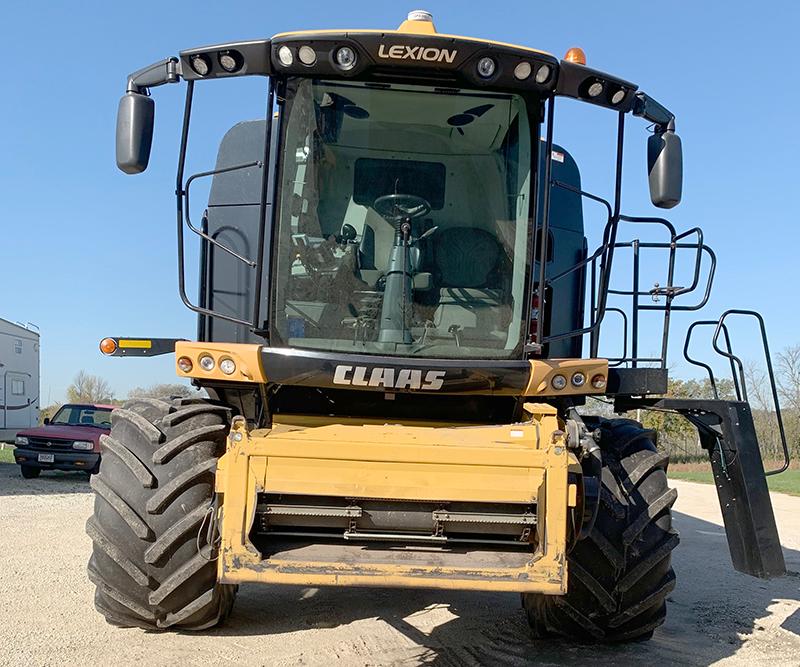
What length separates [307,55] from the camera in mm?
4121

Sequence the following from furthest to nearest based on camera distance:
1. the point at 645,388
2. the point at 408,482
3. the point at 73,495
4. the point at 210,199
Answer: the point at 73,495, the point at 210,199, the point at 645,388, the point at 408,482

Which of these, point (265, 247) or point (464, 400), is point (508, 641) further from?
point (265, 247)

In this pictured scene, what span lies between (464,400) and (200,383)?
1576 millimetres

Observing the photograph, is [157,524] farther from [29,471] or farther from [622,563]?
[29,471]

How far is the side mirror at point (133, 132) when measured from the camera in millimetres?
4098

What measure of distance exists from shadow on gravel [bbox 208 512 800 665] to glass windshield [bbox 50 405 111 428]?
12.8 meters

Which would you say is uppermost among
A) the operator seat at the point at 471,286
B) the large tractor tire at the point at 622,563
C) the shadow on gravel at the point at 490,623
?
the operator seat at the point at 471,286

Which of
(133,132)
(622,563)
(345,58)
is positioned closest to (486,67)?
(345,58)

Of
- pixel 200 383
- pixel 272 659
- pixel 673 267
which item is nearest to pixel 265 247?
pixel 200 383

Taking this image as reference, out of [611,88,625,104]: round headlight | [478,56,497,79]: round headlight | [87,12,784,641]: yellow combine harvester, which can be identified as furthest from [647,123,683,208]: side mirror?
[478,56,497,79]: round headlight

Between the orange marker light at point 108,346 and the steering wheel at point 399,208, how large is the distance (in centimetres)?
185

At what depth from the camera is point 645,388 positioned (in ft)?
15.8

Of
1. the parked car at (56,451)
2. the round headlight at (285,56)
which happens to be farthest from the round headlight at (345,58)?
the parked car at (56,451)

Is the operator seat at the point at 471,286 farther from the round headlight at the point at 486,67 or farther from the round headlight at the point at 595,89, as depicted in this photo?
the round headlight at the point at 595,89
